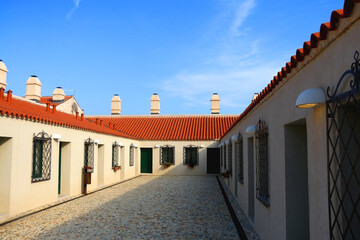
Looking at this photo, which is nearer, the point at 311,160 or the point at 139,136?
the point at 311,160

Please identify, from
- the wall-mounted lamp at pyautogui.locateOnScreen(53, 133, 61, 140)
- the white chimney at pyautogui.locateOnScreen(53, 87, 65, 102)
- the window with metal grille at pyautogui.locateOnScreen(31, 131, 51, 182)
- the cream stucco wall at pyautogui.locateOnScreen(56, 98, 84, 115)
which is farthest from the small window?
the white chimney at pyautogui.locateOnScreen(53, 87, 65, 102)

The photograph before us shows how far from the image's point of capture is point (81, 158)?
13398 mm

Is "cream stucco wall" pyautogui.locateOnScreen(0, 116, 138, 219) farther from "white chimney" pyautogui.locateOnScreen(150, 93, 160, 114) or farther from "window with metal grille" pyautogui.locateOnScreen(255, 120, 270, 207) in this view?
"white chimney" pyautogui.locateOnScreen(150, 93, 160, 114)

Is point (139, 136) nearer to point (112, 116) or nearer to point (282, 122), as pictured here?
point (112, 116)

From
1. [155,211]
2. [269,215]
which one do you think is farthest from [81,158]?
[269,215]

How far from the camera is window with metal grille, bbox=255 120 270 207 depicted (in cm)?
598

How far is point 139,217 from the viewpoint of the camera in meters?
8.59

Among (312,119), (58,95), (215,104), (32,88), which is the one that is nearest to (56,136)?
(312,119)

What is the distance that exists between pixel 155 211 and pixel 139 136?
1560cm

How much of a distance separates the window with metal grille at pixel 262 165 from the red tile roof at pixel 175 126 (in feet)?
53.8

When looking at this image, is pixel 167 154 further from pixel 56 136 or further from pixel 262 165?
pixel 262 165

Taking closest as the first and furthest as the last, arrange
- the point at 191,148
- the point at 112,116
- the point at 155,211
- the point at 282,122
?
the point at 282,122
the point at 155,211
the point at 191,148
the point at 112,116

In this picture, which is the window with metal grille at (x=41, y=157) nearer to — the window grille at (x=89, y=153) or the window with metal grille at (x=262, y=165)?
the window grille at (x=89, y=153)

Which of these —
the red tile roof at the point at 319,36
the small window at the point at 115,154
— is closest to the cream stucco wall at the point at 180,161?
the small window at the point at 115,154
